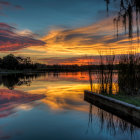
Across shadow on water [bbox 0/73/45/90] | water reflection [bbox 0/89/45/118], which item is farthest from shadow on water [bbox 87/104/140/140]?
shadow on water [bbox 0/73/45/90]

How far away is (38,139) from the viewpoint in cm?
306

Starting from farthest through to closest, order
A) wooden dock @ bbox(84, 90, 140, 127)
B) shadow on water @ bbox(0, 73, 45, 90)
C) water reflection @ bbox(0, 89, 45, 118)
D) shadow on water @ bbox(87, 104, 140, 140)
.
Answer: shadow on water @ bbox(0, 73, 45, 90) < water reflection @ bbox(0, 89, 45, 118) < wooden dock @ bbox(84, 90, 140, 127) < shadow on water @ bbox(87, 104, 140, 140)

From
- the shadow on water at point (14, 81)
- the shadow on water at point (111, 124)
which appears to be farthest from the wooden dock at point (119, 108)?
the shadow on water at point (14, 81)

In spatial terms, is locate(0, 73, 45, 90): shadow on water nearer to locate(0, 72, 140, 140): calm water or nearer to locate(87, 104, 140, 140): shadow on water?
locate(0, 72, 140, 140): calm water

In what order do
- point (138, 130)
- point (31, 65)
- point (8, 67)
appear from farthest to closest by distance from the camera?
1. point (31, 65)
2. point (8, 67)
3. point (138, 130)

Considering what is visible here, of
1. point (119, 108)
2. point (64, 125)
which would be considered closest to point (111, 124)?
point (119, 108)

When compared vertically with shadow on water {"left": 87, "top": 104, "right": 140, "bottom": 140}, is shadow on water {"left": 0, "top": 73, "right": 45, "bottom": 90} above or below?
above

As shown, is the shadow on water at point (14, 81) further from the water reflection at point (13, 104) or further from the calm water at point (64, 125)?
the calm water at point (64, 125)

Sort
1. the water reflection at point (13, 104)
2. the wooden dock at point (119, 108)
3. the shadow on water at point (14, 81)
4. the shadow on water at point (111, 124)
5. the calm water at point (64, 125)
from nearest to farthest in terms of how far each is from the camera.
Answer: the calm water at point (64, 125) < the shadow on water at point (111, 124) < the wooden dock at point (119, 108) < the water reflection at point (13, 104) < the shadow on water at point (14, 81)

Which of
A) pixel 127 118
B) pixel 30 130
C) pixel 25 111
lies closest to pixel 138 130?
pixel 127 118

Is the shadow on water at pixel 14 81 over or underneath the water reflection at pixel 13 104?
over

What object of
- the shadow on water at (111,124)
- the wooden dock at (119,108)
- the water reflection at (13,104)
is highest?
the wooden dock at (119,108)

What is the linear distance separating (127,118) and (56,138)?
1.91m

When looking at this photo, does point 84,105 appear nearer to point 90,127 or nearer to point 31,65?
point 90,127
